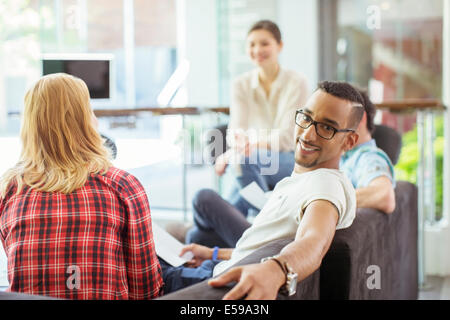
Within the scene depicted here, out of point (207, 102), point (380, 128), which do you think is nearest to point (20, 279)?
point (380, 128)

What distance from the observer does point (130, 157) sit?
226 cm

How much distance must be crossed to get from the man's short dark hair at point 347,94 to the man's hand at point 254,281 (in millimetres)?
602

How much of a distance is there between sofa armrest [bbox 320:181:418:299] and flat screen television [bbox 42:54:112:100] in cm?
196

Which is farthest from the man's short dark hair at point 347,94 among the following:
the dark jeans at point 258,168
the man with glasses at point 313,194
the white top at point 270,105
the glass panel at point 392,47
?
the glass panel at point 392,47

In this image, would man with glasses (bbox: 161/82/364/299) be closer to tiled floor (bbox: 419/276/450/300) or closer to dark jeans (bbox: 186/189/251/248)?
dark jeans (bbox: 186/189/251/248)

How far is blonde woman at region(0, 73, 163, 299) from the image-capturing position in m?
1.35

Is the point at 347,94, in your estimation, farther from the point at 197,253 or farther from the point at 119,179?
the point at 197,253

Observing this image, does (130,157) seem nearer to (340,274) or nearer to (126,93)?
(340,274)

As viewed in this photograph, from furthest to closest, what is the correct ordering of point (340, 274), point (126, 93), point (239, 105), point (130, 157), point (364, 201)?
point (126, 93) → point (239, 105) → point (130, 157) → point (364, 201) → point (340, 274)

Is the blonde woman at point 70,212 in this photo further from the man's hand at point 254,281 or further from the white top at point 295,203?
the man's hand at point 254,281

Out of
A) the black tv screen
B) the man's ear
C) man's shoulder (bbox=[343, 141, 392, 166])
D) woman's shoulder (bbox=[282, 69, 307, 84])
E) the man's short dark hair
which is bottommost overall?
man's shoulder (bbox=[343, 141, 392, 166])

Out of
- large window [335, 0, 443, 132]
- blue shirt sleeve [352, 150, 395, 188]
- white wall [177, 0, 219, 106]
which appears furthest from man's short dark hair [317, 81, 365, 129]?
white wall [177, 0, 219, 106]

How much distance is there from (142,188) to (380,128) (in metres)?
1.64

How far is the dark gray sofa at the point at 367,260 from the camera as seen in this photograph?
51.3 inches
